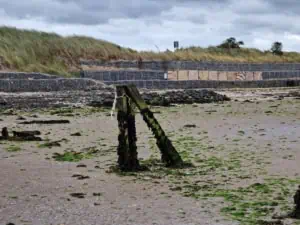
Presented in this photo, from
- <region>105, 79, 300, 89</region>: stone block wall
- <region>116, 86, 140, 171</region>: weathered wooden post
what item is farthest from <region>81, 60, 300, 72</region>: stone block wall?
<region>116, 86, 140, 171</region>: weathered wooden post

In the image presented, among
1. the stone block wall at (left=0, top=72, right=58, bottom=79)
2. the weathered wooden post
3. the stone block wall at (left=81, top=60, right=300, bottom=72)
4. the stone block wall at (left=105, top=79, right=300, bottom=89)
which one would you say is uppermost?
the stone block wall at (left=81, top=60, right=300, bottom=72)

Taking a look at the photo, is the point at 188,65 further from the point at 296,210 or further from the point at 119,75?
the point at 296,210

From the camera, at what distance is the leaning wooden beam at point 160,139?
30.1ft

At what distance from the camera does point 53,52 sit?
39.8 metres

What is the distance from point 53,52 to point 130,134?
31.4 m

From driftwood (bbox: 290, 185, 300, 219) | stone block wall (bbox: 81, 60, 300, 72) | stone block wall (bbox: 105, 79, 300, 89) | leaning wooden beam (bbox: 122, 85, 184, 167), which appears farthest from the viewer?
stone block wall (bbox: 81, 60, 300, 72)

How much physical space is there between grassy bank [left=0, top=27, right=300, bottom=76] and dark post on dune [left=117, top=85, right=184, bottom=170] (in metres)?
25.9

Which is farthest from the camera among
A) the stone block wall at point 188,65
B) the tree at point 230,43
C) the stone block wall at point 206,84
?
the tree at point 230,43

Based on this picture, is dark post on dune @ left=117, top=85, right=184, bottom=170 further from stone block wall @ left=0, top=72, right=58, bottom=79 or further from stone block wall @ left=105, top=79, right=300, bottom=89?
stone block wall @ left=105, top=79, right=300, bottom=89

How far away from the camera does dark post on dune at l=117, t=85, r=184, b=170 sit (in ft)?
29.2

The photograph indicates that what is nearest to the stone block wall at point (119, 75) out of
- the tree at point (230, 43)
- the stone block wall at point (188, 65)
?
the stone block wall at point (188, 65)

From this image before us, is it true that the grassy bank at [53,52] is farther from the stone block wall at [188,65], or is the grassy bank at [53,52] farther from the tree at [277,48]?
the tree at [277,48]

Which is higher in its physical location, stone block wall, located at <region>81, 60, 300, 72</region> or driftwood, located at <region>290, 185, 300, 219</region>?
stone block wall, located at <region>81, 60, 300, 72</region>

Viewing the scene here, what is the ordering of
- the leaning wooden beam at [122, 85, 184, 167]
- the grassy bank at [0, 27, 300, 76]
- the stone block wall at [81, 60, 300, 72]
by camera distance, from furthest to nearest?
the stone block wall at [81, 60, 300, 72] → the grassy bank at [0, 27, 300, 76] → the leaning wooden beam at [122, 85, 184, 167]
